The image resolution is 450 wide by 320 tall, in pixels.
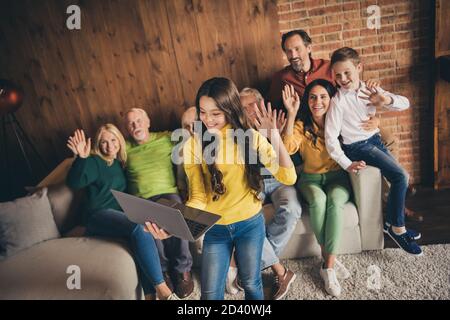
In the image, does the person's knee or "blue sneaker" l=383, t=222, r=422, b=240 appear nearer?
the person's knee

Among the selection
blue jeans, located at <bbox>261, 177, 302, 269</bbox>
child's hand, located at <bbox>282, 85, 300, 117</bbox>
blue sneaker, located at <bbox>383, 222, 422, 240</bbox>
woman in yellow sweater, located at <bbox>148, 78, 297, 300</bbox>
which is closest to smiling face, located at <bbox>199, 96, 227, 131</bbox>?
woman in yellow sweater, located at <bbox>148, 78, 297, 300</bbox>

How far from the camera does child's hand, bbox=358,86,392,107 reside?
2076mm

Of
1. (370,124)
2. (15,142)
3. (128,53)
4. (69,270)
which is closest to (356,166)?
(370,124)

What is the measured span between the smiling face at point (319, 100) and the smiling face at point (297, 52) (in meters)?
0.31

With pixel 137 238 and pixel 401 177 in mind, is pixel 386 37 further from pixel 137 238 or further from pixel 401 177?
pixel 137 238

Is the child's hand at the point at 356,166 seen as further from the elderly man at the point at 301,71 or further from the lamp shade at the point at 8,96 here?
the lamp shade at the point at 8,96

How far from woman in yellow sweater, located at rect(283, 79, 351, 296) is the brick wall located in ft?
1.97

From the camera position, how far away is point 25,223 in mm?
2088

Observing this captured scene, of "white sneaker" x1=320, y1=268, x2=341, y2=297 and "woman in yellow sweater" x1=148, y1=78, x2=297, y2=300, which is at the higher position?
"woman in yellow sweater" x1=148, y1=78, x2=297, y2=300

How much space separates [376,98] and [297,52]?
59cm

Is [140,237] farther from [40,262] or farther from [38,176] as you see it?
[38,176]

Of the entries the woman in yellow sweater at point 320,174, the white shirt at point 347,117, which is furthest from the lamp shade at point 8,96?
the white shirt at point 347,117

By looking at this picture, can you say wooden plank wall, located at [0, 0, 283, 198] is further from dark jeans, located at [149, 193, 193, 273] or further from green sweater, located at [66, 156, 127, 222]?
dark jeans, located at [149, 193, 193, 273]
